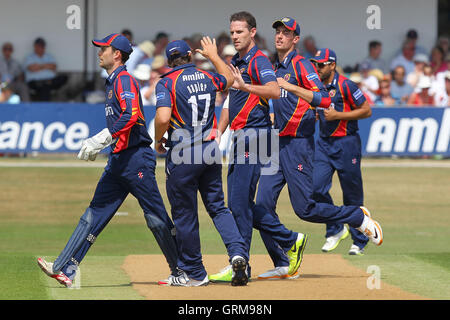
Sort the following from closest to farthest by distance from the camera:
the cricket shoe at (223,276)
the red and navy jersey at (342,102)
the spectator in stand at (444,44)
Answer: the cricket shoe at (223,276) → the red and navy jersey at (342,102) → the spectator in stand at (444,44)

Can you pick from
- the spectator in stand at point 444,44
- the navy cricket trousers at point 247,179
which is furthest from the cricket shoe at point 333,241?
the spectator in stand at point 444,44

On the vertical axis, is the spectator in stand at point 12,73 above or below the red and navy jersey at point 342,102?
below

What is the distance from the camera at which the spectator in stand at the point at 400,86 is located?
23.1m

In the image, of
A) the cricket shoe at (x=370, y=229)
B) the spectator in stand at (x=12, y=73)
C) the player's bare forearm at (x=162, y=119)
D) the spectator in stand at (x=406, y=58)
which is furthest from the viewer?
the spectator in stand at (x=406, y=58)

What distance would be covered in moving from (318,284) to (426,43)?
18.7 m

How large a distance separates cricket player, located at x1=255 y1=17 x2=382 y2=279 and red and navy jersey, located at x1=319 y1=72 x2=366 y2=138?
1.86 meters

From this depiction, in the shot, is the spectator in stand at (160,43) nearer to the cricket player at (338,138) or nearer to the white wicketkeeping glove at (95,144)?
the cricket player at (338,138)

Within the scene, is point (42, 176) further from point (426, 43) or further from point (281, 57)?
point (426, 43)

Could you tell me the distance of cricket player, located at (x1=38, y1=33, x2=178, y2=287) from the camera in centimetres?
838

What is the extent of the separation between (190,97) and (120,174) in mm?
964

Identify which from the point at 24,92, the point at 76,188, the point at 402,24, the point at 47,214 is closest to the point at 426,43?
the point at 402,24

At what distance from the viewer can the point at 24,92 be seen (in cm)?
2295

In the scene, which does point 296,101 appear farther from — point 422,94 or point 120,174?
point 422,94
